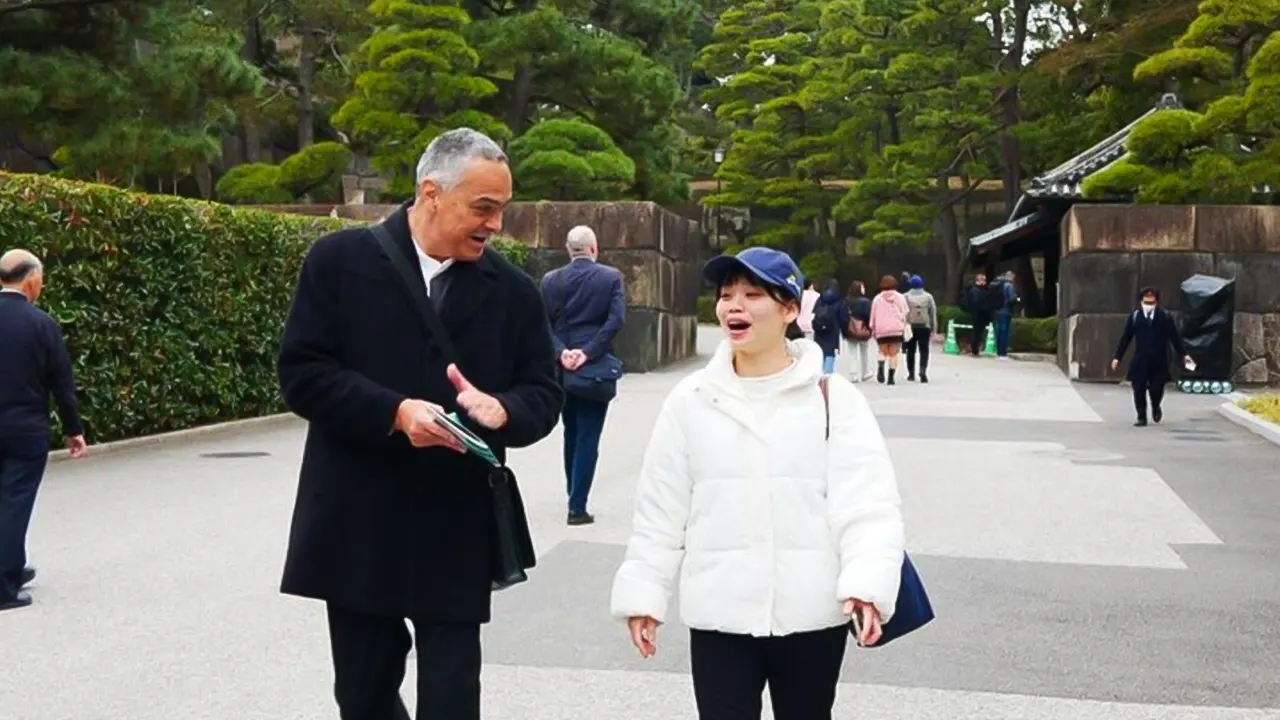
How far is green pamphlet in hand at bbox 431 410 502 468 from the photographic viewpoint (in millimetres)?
3297

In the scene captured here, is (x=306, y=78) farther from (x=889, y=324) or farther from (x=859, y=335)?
(x=889, y=324)

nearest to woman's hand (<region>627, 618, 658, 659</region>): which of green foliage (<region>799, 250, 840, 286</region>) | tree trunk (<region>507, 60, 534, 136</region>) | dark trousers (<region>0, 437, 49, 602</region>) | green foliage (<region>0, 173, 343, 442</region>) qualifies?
dark trousers (<region>0, 437, 49, 602</region>)

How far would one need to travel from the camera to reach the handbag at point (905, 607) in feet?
10.8

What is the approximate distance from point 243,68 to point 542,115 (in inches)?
596

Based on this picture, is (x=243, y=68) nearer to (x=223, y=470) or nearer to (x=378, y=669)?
(x=223, y=470)

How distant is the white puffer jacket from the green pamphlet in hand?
1.17ft

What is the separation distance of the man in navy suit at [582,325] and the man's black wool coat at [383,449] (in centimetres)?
527

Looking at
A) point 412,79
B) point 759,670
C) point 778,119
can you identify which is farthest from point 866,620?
point 778,119

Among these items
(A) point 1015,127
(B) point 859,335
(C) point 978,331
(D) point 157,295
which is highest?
(A) point 1015,127

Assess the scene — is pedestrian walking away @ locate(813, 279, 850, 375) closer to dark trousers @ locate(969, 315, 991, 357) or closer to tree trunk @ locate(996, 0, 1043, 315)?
dark trousers @ locate(969, 315, 991, 357)

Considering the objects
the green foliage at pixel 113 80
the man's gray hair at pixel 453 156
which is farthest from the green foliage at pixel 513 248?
the man's gray hair at pixel 453 156

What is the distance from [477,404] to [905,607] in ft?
3.36

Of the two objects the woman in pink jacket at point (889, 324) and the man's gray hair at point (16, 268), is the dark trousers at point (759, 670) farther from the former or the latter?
the woman in pink jacket at point (889, 324)

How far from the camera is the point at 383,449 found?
3475 mm
